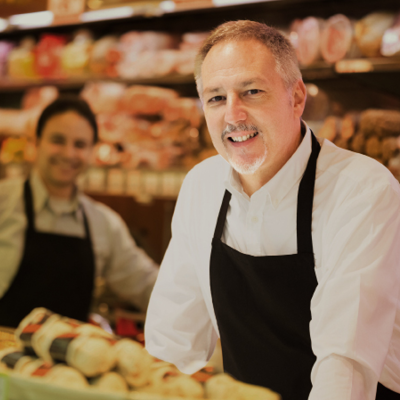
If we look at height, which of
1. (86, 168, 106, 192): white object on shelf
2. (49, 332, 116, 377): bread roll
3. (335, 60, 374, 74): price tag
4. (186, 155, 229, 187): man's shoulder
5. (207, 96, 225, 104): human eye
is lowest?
(49, 332, 116, 377): bread roll

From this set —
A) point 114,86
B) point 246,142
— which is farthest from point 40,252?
point 246,142

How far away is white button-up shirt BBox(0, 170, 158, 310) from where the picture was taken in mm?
2752

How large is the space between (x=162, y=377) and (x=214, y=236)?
70cm

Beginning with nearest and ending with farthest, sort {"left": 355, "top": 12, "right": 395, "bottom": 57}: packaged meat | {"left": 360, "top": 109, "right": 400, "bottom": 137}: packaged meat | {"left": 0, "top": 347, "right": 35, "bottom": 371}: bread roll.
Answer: {"left": 0, "top": 347, "right": 35, "bottom": 371}: bread roll < {"left": 360, "top": 109, "right": 400, "bottom": 137}: packaged meat < {"left": 355, "top": 12, "right": 395, "bottom": 57}: packaged meat

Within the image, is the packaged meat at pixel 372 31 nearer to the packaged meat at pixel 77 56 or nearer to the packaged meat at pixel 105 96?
the packaged meat at pixel 105 96

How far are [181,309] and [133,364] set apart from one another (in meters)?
0.71

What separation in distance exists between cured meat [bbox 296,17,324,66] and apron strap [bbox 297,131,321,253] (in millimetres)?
1221

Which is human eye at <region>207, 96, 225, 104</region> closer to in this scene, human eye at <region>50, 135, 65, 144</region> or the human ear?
the human ear

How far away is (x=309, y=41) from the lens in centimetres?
241

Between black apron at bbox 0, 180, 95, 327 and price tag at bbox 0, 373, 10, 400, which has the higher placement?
price tag at bbox 0, 373, 10, 400

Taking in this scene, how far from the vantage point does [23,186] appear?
9.20 ft

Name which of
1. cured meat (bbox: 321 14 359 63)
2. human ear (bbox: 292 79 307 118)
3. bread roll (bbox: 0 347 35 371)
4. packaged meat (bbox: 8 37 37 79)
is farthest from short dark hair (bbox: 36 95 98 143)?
bread roll (bbox: 0 347 35 371)

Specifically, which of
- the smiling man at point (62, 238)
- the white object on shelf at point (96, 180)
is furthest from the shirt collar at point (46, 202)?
the white object on shelf at point (96, 180)

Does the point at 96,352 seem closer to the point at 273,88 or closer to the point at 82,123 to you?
the point at 273,88
